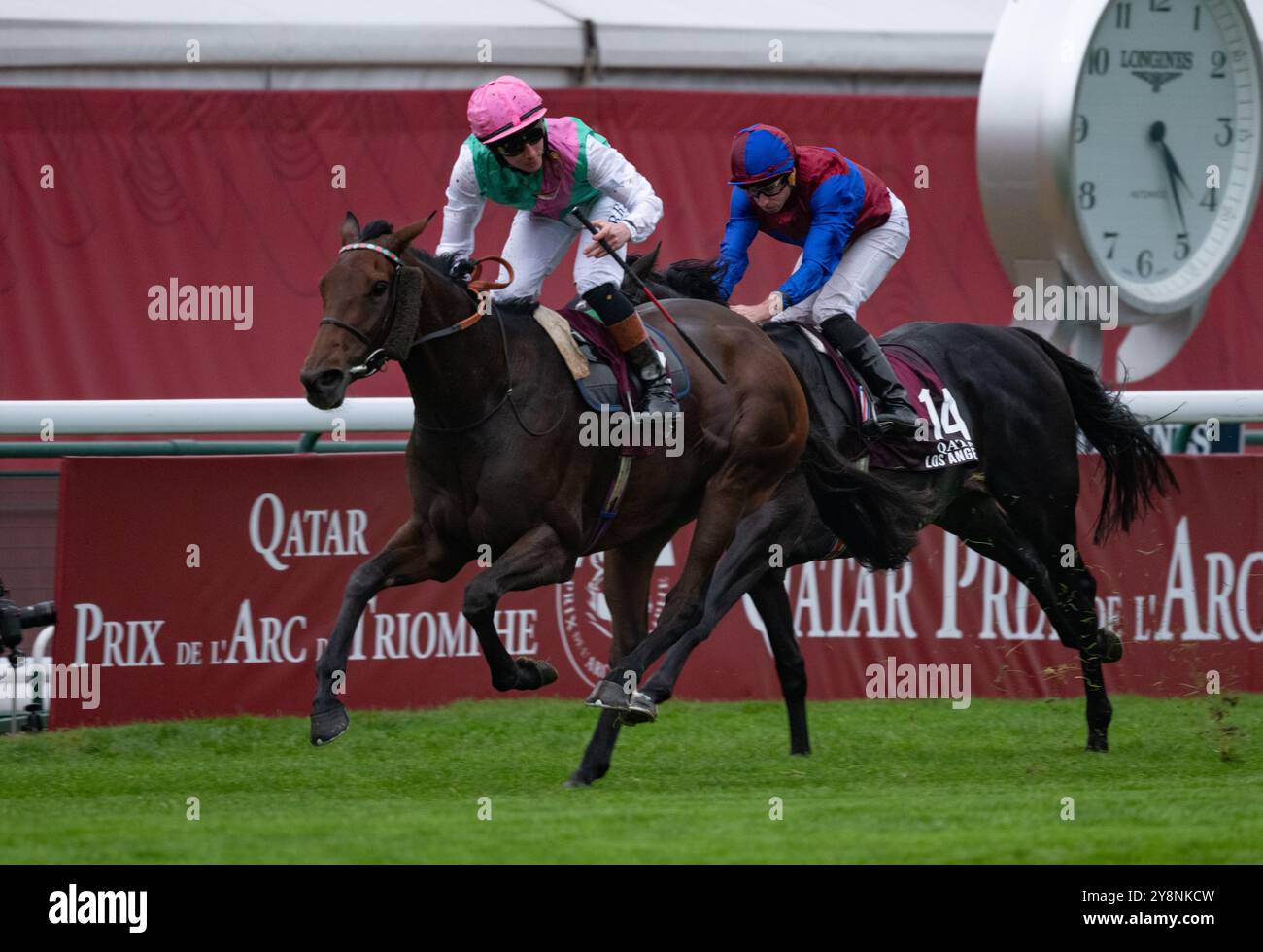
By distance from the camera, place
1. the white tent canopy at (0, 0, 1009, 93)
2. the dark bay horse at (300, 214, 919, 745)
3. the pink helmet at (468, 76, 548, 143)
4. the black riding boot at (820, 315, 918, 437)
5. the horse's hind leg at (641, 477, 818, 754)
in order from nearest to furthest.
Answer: the dark bay horse at (300, 214, 919, 745) → the pink helmet at (468, 76, 548, 143) → the horse's hind leg at (641, 477, 818, 754) → the black riding boot at (820, 315, 918, 437) → the white tent canopy at (0, 0, 1009, 93)

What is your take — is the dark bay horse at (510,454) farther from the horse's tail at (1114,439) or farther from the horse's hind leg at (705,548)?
the horse's tail at (1114,439)

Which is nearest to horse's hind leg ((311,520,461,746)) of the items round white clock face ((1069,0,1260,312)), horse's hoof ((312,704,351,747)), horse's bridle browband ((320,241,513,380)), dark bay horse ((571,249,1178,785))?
horse's hoof ((312,704,351,747))

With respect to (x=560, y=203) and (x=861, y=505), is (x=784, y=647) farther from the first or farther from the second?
(x=560, y=203)

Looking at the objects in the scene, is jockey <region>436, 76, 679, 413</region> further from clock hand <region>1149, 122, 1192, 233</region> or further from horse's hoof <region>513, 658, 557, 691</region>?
clock hand <region>1149, 122, 1192, 233</region>

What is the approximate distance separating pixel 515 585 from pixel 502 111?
146 centimetres

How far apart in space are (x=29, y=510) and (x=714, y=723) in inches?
134

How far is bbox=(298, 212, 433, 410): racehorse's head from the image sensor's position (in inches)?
231

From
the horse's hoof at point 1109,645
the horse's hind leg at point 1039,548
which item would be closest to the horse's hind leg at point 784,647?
the horse's hind leg at point 1039,548

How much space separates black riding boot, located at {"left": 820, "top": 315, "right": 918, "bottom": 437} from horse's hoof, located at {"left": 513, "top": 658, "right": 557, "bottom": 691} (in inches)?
71.3

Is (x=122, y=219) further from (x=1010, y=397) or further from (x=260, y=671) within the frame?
(x=1010, y=397)

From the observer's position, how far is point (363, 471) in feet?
28.2

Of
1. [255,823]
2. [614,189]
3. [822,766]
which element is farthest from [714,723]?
[255,823]

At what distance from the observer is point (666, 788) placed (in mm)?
6680
